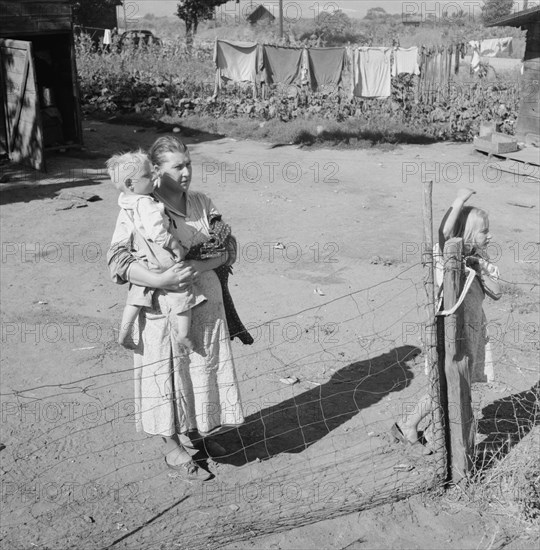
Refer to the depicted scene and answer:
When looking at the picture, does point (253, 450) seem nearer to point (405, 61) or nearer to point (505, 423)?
point (505, 423)

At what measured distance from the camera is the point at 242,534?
148 inches

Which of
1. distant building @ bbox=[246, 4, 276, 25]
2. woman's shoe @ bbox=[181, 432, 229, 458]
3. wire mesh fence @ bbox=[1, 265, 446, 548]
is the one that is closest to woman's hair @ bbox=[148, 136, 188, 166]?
wire mesh fence @ bbox=[1, 265, 446, 548]

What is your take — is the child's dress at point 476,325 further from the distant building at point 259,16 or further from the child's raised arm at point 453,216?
the distant building at point 259,16

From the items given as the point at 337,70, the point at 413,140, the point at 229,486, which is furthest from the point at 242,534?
the point at 337,70

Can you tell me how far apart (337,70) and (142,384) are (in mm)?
12826

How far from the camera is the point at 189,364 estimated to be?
402 centimetres

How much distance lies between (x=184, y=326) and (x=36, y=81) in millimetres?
9386

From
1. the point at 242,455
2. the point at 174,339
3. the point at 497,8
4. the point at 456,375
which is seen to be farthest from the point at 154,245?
the point at 497,8

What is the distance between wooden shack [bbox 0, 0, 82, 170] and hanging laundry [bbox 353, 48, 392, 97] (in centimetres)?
556

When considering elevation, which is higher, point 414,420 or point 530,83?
point 530,83

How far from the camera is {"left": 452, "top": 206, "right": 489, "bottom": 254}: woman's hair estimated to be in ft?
13.1

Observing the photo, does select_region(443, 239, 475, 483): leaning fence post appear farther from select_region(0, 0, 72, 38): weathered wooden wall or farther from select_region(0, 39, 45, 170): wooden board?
select_region(0, 0, 72, 38): weathered wooden wall

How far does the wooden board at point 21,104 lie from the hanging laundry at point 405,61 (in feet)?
24.3

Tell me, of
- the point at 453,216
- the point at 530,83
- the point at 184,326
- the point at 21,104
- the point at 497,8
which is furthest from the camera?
the point at 497,8
